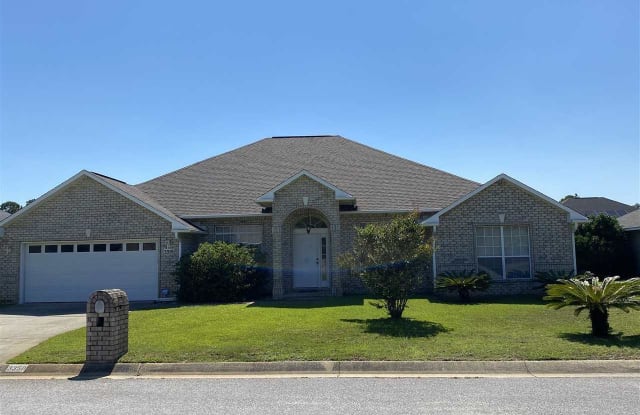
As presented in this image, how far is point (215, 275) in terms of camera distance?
17.5 m

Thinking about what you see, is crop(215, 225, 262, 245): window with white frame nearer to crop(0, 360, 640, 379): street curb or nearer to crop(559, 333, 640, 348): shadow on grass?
crop(0, 360, 640, 379): street curb

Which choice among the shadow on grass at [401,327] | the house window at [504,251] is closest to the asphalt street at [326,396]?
the shadow on grass at [401,327]

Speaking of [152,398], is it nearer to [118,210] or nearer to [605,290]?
[605,290]

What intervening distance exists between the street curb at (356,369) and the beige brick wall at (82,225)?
10640mm

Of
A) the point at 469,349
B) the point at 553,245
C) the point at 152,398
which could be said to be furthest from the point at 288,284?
the point at 152,398

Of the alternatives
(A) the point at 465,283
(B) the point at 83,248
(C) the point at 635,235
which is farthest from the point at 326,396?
(C) the point at 635,235

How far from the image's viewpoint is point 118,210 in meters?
19.5

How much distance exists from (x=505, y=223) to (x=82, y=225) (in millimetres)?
15680

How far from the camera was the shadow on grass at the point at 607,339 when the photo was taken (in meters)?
9.27

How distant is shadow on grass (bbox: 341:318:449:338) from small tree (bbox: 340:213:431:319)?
493 mm

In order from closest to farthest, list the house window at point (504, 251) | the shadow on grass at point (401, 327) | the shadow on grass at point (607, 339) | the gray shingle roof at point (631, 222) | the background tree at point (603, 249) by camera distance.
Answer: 1. the shadow on grass at point (607, 339)
2. the shadow on grass at point (401, 327)
3. the house window at point (504, 251)
4. the background tree at point (603, 249)
5. the gray shingle roof at point (631, 222)

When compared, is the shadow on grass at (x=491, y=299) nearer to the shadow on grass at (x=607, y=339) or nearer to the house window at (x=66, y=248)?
the shadow on grass at (x=607, y=339)

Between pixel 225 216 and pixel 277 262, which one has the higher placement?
pixel 225 216

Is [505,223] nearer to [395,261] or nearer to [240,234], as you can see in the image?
[395,261]
